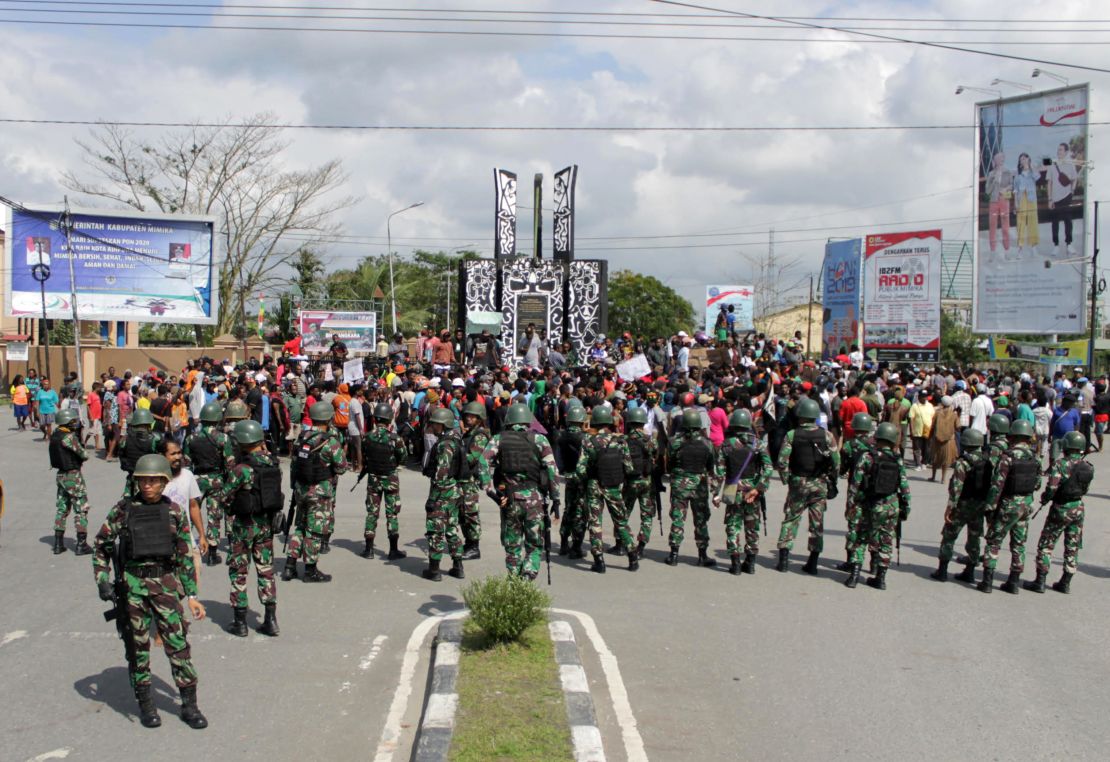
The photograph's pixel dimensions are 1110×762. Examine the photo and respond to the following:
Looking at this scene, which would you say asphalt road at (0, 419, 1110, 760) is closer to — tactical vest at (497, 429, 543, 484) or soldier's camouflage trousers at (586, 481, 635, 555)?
soldier's camouflage trousers at (586, 481, 635, 555)

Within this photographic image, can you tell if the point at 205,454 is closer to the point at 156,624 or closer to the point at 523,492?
the point at 523,492

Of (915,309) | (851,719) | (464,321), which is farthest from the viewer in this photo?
(915,309)

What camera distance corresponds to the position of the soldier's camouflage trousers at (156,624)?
5.98 metres

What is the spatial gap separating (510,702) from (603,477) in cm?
425

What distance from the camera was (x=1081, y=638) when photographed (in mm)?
8156

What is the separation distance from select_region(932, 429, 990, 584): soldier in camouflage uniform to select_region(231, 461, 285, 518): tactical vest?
668 centimetres

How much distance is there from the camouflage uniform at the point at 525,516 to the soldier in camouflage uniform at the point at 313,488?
168 centimetres

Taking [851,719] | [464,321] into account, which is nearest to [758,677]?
[851,719]

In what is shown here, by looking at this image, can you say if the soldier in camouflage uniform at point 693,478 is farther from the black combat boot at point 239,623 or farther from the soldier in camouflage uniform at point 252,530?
the black combat boot at point 239,623

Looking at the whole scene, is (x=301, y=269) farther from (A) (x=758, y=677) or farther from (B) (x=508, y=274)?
(A) (x=758, y=677)

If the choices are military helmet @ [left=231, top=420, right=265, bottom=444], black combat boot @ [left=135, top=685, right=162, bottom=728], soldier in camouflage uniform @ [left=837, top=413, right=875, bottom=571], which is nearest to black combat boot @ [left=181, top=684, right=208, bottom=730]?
A: black combat boot @ [left=135, top=685, right=162, bottom=728]

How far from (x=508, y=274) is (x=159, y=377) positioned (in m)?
13.7

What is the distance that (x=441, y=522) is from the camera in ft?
31.5

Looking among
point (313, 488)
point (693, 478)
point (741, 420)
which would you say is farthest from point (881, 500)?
point (313, 488)
